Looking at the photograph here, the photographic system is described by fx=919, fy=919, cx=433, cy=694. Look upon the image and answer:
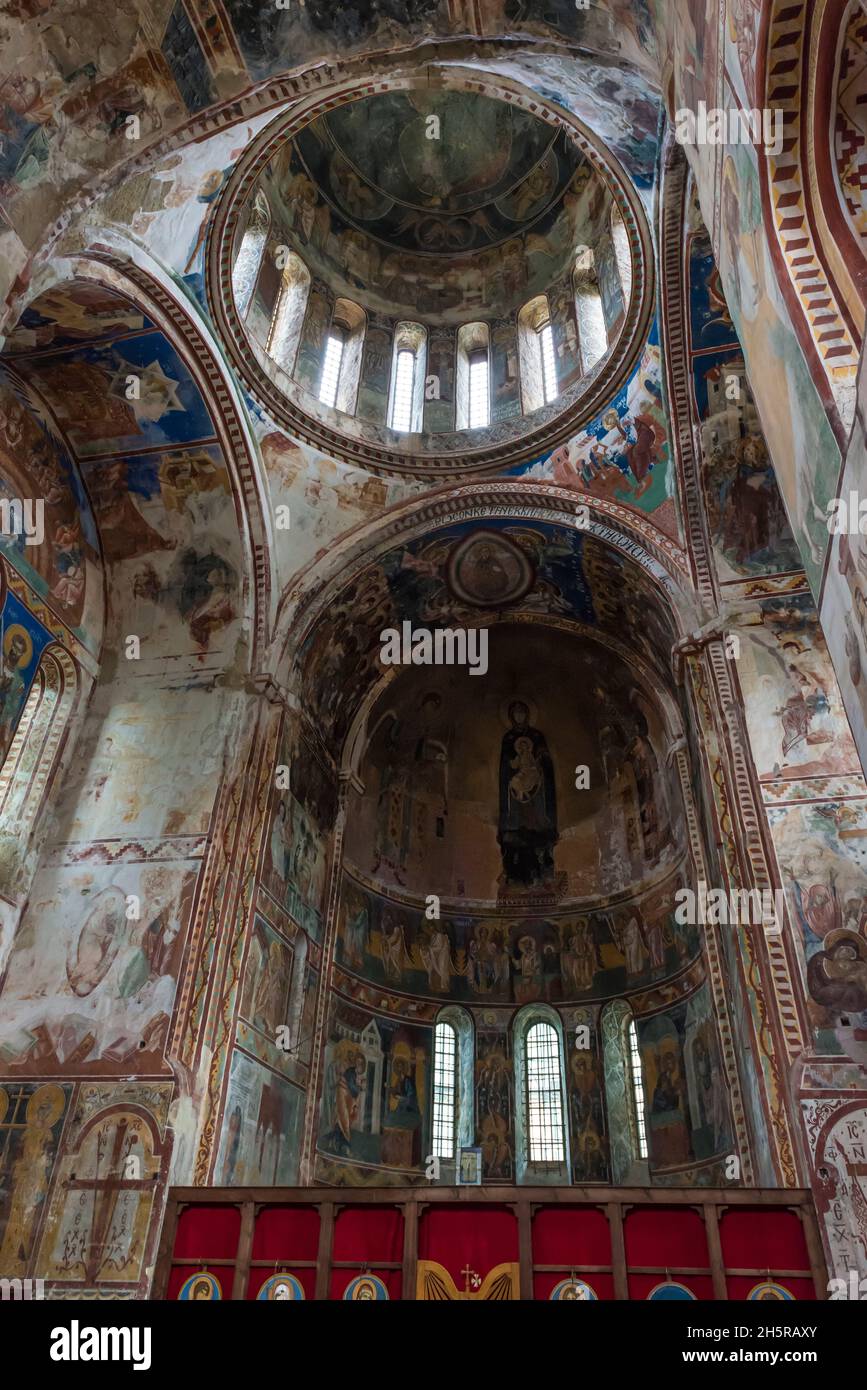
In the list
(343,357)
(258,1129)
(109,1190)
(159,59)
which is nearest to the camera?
(159,59)

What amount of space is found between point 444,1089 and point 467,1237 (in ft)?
23.5

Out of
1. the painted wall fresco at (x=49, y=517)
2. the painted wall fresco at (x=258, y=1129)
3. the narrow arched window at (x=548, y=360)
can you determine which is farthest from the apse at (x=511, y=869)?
the painted wall fresco at (x=49, y=517)

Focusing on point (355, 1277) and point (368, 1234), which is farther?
point (368, 1234)

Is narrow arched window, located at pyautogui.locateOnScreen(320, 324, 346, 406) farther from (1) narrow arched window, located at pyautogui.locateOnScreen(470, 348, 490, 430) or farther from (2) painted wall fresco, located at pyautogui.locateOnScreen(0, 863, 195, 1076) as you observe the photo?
(2) painted wall fresco, located at pyautogui.locateOnScreen(0, 863, 195, 1076)

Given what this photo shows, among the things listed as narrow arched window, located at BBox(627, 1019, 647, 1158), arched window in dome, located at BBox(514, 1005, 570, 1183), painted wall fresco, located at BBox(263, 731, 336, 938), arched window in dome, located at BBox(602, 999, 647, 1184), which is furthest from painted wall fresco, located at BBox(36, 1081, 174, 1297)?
narrow arched window, located at BBox(627, 1019, 647, 1158)

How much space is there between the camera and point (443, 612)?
1791cm

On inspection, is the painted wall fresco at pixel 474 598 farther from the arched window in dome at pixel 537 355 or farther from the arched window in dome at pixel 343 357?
the arched window in dome at pixel 343 357

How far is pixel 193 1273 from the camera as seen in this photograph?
9719mm

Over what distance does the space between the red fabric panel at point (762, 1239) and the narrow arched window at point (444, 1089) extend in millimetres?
7596

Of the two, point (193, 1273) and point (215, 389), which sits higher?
point (215, 389)

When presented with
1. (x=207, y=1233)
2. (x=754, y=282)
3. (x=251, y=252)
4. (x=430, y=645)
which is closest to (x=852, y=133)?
(x=754, y=282)

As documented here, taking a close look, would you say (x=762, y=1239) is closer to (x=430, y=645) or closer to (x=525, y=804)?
(x=525, y=804)

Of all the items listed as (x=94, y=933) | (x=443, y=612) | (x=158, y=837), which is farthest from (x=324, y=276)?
(x=94, y=933)
